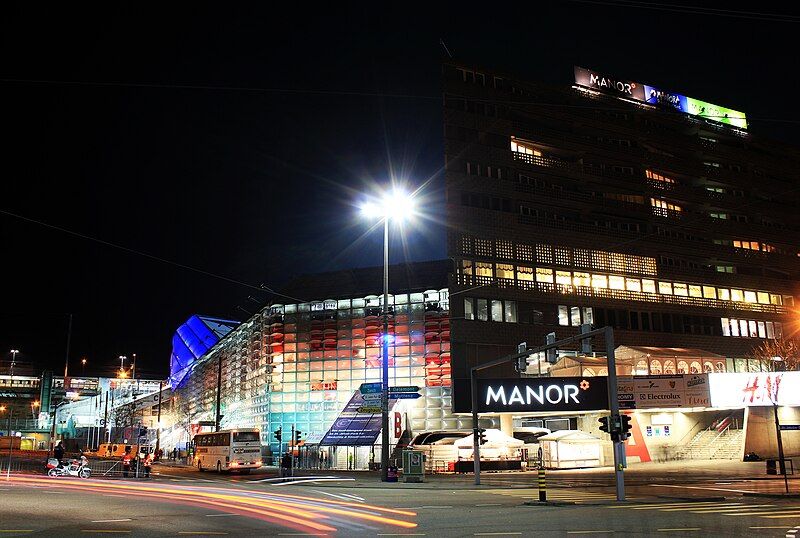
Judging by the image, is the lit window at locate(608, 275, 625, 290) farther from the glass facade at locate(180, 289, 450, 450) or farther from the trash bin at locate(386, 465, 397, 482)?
the trash bin at locate(386, 465, 397, 482)

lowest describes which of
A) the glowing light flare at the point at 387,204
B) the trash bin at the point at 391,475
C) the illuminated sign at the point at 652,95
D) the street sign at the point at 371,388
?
the trash bin at the point at 391,475

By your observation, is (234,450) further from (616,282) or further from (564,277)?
(616,282)

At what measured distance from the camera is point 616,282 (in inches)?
2472

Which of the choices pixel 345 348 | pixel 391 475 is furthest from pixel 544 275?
pixel 391 475

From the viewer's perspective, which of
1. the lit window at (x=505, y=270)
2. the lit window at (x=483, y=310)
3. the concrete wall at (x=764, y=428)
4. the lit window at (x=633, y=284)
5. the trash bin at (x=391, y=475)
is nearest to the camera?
the trash bin at (x=391, y=475)

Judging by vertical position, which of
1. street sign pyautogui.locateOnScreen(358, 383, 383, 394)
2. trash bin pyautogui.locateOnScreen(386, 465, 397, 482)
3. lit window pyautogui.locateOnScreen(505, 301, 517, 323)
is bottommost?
trash bin pyautogui.locateOnScreen(386, 465, 397, 482)

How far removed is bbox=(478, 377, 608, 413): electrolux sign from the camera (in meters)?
44.9

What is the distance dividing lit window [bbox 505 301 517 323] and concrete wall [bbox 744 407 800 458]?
60.3ft

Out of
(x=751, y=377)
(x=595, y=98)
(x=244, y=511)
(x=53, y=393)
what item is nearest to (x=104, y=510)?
(x=244, y=511)

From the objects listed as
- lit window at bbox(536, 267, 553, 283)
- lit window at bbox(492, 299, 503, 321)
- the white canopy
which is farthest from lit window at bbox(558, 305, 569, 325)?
the white canopy

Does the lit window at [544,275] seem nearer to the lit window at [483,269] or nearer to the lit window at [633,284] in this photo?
the lit window at [483,269]

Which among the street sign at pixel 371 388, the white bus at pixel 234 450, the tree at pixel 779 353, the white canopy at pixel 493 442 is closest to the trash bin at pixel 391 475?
the street sign at pixel 371 388

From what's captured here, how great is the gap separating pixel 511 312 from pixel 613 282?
40.1 ft

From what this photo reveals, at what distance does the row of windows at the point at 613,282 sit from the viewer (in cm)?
5678
